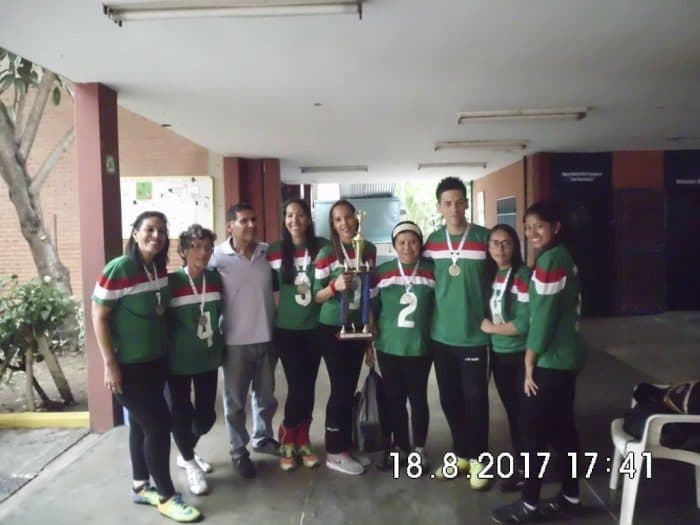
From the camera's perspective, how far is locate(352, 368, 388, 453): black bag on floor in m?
3.24

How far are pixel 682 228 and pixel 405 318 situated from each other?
7221 millimetres

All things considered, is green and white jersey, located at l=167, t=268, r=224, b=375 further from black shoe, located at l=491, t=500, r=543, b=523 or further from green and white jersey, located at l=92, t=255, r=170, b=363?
black shoe, located at l=491, t=500, r=543, b=523

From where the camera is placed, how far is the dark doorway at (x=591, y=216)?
829 cm

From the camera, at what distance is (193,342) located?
301 cm

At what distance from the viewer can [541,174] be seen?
8.16 m

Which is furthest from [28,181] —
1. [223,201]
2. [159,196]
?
[223,201]

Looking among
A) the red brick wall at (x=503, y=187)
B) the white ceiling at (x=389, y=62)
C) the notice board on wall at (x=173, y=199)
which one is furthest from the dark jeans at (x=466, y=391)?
the red brick wall at (x=503, y=187)

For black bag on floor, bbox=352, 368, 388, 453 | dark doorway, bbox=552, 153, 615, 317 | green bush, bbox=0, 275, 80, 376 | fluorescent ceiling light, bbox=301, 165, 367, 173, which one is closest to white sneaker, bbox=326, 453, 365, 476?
black bag on floor, bbox=352, 368, 388, 453

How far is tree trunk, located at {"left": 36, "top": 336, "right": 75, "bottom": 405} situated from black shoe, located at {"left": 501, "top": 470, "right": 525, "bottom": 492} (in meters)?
3.58

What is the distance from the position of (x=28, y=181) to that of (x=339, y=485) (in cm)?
428

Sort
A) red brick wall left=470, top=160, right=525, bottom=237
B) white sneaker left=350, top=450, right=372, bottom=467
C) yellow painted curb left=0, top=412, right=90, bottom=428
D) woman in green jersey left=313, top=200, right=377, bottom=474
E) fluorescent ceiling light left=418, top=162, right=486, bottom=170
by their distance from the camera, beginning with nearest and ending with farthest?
1. woman in green jersey left=313, top=200, right=377, bottom=474
2. white sneaker left=350, top=450, right=372, bottom=467
3. yellow painted curb left=0, top=412, right=90, bottom=428
4. red brick wall left=470, top=160, right=525, bottom=237
5. fluorescent ceiling light left=418, top=162, right=486, bottom=170

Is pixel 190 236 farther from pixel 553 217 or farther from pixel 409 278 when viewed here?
pixel 553 217

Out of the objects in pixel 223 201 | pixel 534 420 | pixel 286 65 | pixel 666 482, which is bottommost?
pixel 666 482

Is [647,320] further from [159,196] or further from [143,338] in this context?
[143,338]
